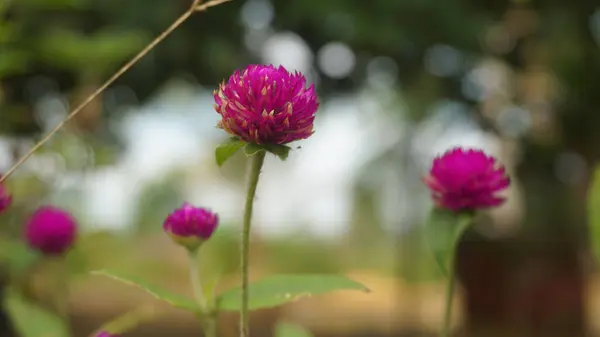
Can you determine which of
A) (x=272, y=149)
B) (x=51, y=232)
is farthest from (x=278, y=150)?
(x=51, y=232)

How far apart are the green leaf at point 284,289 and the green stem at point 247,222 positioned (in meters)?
0.06

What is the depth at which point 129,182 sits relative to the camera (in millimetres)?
4449

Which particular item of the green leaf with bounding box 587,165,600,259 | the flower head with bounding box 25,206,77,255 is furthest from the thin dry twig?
the green leaf with bounding box 587,165,600,259

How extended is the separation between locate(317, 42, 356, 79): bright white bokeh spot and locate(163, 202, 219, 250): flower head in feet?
8.93


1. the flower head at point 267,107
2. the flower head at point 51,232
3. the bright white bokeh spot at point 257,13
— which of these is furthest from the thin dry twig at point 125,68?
the bright white bokeh spot at point 257,13

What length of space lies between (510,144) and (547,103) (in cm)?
29

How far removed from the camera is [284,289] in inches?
20.0

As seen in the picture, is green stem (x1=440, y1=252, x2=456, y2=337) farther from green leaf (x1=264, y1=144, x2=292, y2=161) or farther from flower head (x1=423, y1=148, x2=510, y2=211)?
green leaf (x1=264, y1=144, x2=292, y2=161)

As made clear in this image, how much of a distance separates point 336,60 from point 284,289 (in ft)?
9.42

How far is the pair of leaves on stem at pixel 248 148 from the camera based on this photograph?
419mm

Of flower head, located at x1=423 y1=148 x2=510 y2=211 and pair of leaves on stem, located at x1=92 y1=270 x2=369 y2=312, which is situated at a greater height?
flower head, located at x1=423 y1=148 x2=510 y2=211

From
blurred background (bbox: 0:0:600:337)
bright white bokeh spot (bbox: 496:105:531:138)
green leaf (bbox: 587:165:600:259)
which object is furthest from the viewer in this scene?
bright white bokeh spot (bbox: 496:105:531:138)

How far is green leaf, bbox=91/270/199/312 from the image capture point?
0.45 metres

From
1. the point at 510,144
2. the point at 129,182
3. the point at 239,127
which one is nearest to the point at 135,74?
the point at 129,182
